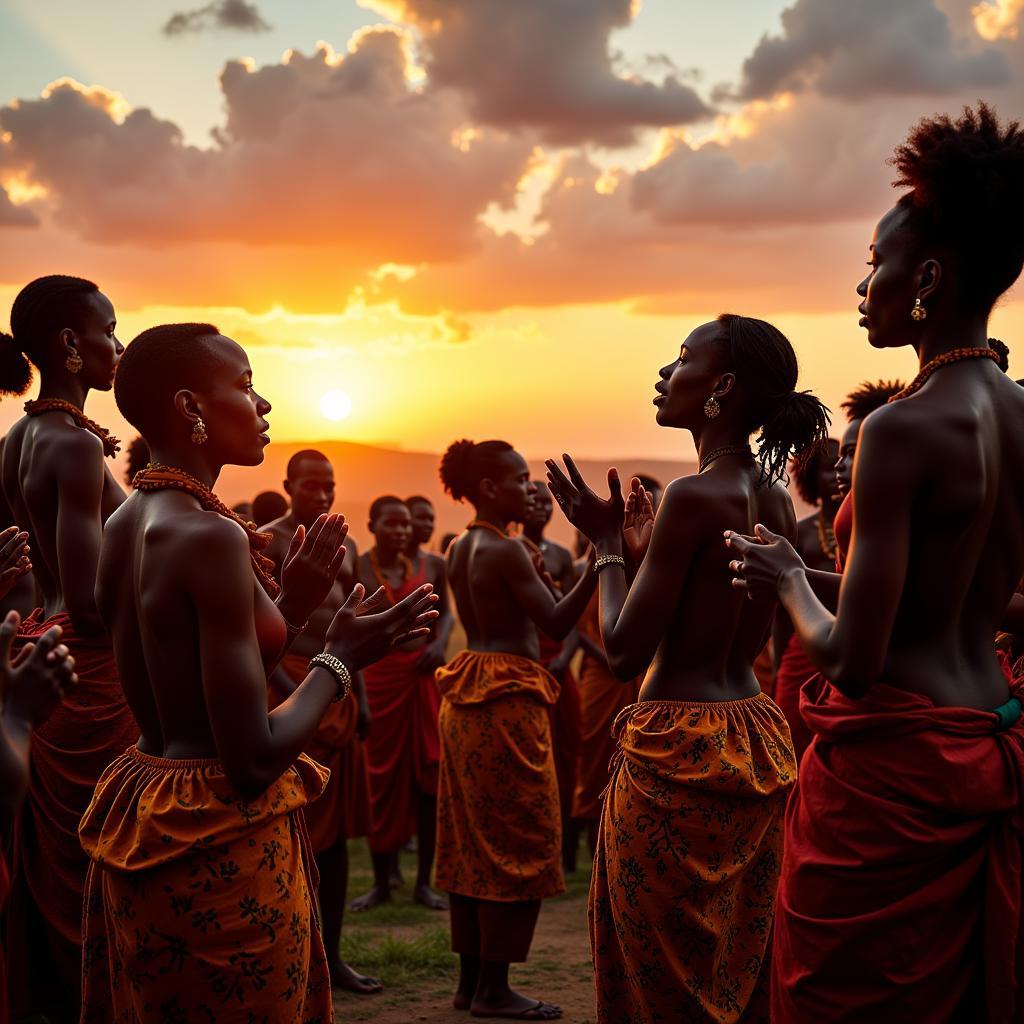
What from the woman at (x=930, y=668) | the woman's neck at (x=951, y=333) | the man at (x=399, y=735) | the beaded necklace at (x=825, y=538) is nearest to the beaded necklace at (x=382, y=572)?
the man at (x=399, y=735)

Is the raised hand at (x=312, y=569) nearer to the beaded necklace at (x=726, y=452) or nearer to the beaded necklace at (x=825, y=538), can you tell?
the beaded necklace at (x=726, y=452)

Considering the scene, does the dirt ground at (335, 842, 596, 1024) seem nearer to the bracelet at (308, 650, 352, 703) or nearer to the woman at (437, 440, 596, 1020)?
the woman at (437, 440, 596, 1020)

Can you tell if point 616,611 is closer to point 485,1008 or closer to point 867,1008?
point 867,1008

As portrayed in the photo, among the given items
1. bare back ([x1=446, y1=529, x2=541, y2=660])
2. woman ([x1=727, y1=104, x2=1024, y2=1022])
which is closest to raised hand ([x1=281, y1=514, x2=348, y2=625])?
woman ([x1=727, y1=104, x2=1024, y2=1022])

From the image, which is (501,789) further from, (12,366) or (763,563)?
(763,563)

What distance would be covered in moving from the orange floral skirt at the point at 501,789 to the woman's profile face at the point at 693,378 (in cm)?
262

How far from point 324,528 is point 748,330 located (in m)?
1.80

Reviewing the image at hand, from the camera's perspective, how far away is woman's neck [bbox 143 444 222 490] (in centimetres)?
362

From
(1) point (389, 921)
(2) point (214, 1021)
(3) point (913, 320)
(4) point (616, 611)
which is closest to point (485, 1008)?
(1) point (389, 921)

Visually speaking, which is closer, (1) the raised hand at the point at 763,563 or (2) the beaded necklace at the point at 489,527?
(1) the raised hand at the point at 763,563

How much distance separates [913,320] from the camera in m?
3.37

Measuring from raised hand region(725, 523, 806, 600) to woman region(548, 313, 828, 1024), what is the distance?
30.0 inches

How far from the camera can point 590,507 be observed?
4.80 m

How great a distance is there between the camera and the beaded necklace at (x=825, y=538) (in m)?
8.56
